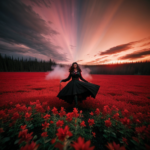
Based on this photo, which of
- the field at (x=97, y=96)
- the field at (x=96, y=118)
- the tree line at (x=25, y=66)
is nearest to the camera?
the field at (x=96, y=118)

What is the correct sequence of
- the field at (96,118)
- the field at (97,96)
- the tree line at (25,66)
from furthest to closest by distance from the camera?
1. the tree line at (25,66)
2. the field at (97,96)
3. the field at (96,118)

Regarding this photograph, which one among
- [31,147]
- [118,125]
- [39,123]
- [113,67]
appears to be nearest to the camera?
[31,147]

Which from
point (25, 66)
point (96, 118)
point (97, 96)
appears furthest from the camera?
point (25, 66)

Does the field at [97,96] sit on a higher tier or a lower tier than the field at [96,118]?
lower

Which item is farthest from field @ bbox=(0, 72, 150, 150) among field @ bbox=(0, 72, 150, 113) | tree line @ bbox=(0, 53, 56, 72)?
tree line @ bbox=(0, 53, 56, 72)

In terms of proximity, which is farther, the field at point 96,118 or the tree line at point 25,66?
the tree line at point 25,66

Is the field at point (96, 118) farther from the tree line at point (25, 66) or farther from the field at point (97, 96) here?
the tree line at point (25, 66)

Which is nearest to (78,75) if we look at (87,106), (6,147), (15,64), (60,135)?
(87,106)

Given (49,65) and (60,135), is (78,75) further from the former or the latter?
(49,65)

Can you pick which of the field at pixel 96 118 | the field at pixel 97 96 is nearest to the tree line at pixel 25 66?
the field at pixel 97 96

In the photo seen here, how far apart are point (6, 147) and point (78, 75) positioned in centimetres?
337

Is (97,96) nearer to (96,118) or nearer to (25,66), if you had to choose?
(96,118)

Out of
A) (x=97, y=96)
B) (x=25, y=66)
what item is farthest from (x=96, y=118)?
(x=25, y=66)

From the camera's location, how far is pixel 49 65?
42938 millimetres
